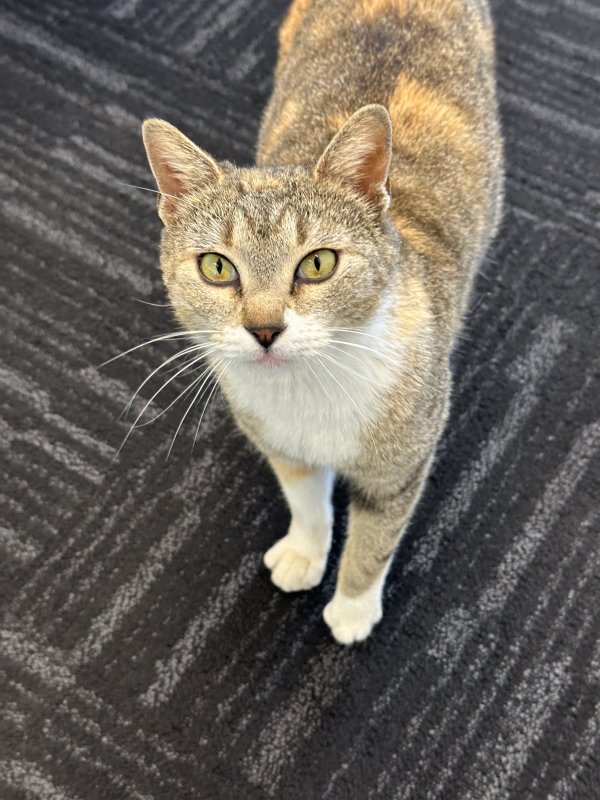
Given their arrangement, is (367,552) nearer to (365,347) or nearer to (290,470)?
(290,470)

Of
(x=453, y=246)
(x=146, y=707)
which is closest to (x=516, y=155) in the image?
(x=453, y=246)

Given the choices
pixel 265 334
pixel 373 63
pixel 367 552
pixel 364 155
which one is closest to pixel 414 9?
pixel 373 63

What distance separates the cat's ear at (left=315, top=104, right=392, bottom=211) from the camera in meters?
0.75

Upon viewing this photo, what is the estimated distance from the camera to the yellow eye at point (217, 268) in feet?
2.57

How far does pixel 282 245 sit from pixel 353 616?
1.97ft

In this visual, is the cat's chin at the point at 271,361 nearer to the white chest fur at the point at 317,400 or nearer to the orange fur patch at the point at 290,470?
the white chest fur at the point at 317,400

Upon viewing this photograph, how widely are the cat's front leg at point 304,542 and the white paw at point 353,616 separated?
7 centimetres

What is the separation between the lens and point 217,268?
2.62ft

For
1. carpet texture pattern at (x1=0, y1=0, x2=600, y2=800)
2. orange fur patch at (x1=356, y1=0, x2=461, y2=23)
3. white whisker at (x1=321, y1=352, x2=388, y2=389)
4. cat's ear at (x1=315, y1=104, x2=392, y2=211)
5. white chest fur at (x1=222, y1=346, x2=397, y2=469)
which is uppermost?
orange fur patch at (x1=356, y1=0, x2=461, y2=23)

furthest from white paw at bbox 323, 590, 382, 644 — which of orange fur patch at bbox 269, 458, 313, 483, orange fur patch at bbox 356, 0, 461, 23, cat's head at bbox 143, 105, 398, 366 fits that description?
orange fur patch at bbox 356, 0, 461, 23

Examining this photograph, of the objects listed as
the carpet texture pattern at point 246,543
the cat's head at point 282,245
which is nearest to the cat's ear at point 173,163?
the cat's head at point 282,245

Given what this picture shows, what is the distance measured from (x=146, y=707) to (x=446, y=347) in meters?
0.70

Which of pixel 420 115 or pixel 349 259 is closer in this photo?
pixel 349 259

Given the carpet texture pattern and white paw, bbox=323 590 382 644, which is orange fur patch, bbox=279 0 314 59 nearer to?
the carpet texture pattern
